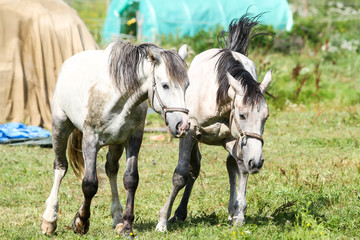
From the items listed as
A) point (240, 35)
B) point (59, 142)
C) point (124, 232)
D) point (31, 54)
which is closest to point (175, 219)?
point (124, 232)

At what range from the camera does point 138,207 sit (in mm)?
6656

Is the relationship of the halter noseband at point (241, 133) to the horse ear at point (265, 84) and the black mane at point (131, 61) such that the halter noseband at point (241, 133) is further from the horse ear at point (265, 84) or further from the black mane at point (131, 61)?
the black mane at point (131, 61)

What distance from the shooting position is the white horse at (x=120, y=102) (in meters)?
4.85

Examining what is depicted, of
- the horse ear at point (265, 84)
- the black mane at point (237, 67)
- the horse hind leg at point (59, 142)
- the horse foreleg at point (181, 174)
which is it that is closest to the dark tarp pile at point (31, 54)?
the horse hind leg at point (59, 142)

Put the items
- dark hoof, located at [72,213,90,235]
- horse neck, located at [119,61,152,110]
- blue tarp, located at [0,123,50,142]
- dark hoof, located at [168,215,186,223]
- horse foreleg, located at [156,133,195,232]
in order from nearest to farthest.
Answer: horse neck, located at [119,61,152,110] → dark hoof, located at [72,213,90,235] → horse foreleg, located at [156,133,195,232] → dark hoof, located at [168,215,186,223] → blue tarp, located at [0,123,50,142]

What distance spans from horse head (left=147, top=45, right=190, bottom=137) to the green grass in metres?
1.14

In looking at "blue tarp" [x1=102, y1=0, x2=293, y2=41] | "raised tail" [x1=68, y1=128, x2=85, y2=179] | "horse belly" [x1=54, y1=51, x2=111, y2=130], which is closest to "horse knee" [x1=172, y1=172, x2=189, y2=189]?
"horse belly" [x1=54, y1=51, x2=111, y2=130]

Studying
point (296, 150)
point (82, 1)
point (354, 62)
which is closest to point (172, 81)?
point (296, 150)

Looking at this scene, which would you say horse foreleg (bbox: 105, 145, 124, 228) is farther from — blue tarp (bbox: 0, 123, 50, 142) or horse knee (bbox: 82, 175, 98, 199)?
blue tarp (bbox: 0, 123, 50, 142)

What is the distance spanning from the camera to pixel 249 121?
5.14 m

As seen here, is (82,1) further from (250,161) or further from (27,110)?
(250,161)

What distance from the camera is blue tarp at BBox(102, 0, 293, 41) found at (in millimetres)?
19281

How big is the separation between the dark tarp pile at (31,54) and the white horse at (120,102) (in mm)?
6508

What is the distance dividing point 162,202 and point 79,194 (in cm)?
126
